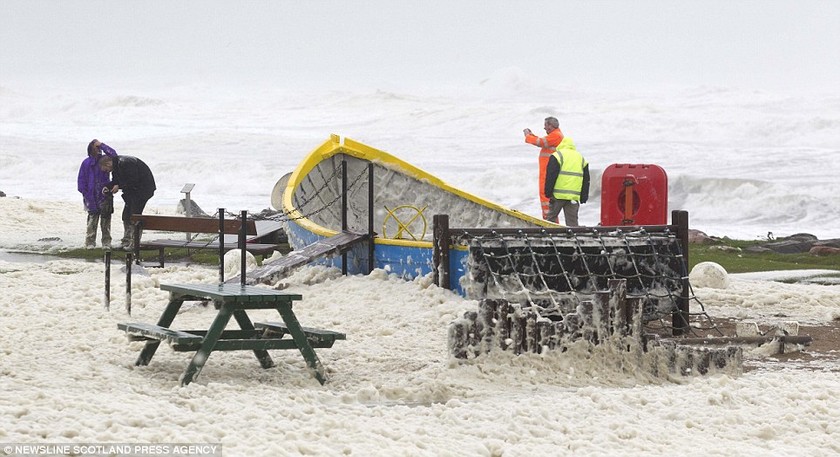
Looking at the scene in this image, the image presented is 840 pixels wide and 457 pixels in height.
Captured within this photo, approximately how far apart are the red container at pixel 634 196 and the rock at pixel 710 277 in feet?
2.14

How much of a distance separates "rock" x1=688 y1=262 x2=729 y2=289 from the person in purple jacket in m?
8.20

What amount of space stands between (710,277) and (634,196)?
108 centimetres

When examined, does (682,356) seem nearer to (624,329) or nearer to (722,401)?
(624,329)

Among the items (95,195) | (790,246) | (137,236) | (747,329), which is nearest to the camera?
(747,329)

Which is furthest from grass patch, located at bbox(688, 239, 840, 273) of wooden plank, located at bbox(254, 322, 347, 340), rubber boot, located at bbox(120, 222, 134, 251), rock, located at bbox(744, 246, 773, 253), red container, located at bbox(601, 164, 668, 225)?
wooden plank, located at bbox(254, 322, 347, 340)

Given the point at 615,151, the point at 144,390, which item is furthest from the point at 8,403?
the point at 615,151

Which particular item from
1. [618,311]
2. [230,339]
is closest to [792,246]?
[618,311]

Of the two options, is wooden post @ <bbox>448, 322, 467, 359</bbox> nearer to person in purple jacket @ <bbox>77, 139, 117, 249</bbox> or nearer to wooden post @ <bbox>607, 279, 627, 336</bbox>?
wooden post @ <bbox>607, 279, 627, 336</bbox>

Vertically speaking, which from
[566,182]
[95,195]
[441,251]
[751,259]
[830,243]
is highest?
[566,182]

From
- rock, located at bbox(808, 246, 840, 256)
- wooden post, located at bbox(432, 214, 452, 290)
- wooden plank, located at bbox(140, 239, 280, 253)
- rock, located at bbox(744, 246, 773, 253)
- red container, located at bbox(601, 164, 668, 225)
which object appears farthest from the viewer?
rock, located at bbox(744, 246, 773, 253)

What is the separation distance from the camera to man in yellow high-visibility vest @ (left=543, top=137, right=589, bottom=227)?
14.3 meters

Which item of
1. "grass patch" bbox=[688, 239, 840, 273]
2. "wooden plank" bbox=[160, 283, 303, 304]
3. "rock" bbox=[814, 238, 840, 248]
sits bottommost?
"grass patch" bbox=[688, 239, 840, 273]

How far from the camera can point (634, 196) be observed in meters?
12.6

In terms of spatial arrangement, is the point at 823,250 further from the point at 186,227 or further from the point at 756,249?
the point at 186,227
